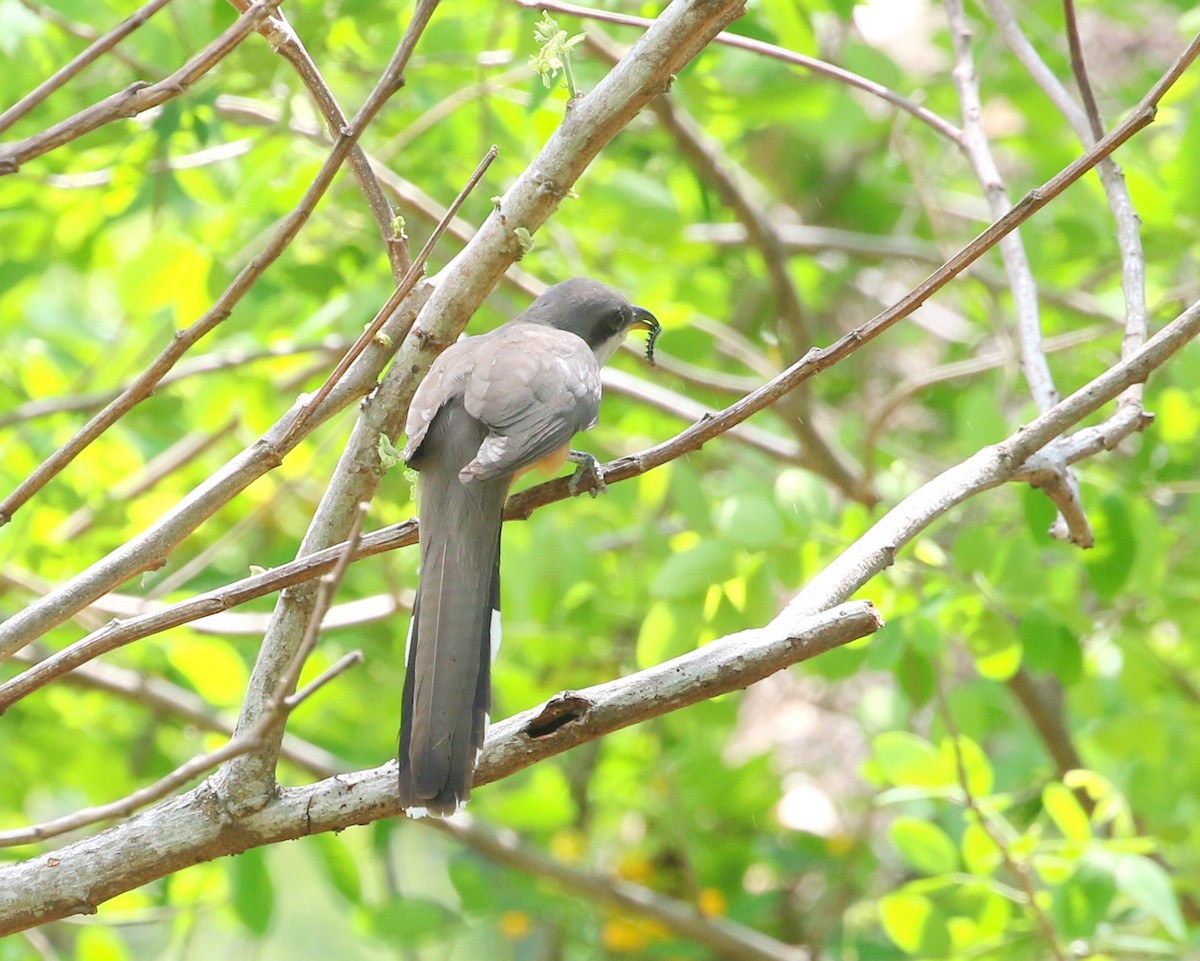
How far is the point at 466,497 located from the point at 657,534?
2127 millimetres

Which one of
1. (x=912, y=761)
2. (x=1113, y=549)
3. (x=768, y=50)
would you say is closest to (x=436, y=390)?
(x=768, y=50)

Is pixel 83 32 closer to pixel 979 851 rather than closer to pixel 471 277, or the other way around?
pixel 471 277

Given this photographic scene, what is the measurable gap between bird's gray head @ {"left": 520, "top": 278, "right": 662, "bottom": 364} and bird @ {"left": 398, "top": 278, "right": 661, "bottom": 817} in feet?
0.96

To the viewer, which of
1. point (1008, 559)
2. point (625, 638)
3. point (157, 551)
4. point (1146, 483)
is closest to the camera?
point (157, 551)

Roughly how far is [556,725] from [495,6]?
3.48 m

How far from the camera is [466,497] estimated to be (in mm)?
2744

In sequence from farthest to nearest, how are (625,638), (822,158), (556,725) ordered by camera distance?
(822,158) < (625,638) < (556,725)

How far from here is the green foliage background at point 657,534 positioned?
12.4 ft

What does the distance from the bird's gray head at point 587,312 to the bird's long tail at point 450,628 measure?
3.03 ft

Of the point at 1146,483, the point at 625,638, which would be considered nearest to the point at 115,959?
the point at 625,638

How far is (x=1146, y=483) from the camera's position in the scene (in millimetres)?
4043

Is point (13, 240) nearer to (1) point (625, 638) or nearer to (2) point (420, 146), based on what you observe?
(2) point (420, 146)

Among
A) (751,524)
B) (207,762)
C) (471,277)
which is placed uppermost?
(751,524)

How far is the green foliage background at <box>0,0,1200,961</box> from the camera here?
377cm
